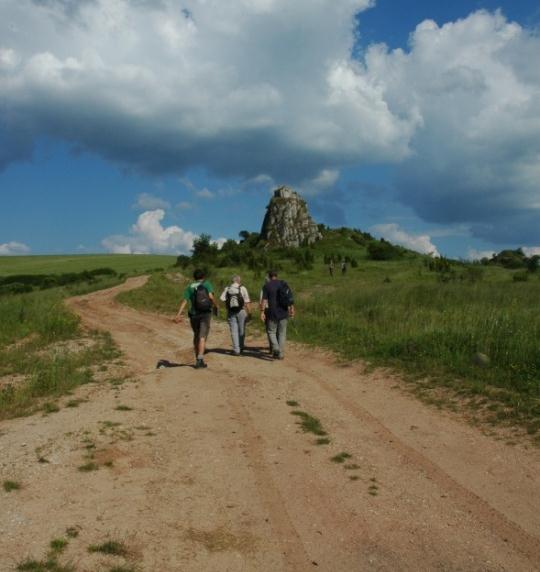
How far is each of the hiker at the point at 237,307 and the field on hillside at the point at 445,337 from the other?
96.6 inches

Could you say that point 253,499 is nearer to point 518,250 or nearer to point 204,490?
point 204,490

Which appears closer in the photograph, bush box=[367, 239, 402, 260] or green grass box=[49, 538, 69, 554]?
green grass box=[49, 538, 69, 554]

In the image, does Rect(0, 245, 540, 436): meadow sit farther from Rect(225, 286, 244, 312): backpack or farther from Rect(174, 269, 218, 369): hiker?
Rect(225, 286, 244, 312): backpack

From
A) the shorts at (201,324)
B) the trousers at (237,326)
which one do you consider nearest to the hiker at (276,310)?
the trousers at (237,326)

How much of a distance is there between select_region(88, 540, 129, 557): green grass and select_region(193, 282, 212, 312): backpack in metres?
7.87

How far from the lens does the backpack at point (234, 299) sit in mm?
14328

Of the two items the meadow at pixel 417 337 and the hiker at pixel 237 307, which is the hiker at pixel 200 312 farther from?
the meadow at pixel 417 337

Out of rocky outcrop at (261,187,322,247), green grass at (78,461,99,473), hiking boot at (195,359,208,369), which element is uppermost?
rocky outcrop at (261,187,322,247)

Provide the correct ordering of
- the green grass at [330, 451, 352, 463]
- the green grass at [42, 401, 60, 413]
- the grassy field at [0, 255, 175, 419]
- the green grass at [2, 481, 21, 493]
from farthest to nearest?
the grassy field at [0, 255, 175, 419] → the green grass at [42, 401, 60, 413] → the green grass at [330, 451, 352, 463] → the green grass at [2, 481, 21, 493]

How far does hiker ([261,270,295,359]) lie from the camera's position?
14.1 meters

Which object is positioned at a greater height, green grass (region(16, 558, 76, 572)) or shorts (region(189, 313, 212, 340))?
shorts (region(189, 313, 212, 340))

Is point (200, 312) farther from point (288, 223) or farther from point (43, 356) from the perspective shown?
point (288, 223)

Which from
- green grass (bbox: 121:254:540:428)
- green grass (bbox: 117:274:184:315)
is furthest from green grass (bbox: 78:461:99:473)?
green grass (bbox: 117:274:184:315)

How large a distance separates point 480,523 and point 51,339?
14973 millimetres
